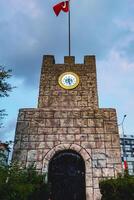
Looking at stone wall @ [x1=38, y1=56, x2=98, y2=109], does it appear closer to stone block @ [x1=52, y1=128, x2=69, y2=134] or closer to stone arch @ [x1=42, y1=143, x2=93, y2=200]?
stone block @ [x1=52, y1=128, x2=69, y2=134]

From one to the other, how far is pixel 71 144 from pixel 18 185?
10.7 ft

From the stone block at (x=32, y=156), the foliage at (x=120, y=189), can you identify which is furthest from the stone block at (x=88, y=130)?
the foliage at (x=120, y=189)

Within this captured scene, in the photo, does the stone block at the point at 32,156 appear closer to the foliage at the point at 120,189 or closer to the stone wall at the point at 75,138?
the stone wall at the point at 75,138

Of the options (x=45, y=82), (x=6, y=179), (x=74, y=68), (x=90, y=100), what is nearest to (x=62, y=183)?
(x=6, y=179)

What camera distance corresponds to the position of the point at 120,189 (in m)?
6.41

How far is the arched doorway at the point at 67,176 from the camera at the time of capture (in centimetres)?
832

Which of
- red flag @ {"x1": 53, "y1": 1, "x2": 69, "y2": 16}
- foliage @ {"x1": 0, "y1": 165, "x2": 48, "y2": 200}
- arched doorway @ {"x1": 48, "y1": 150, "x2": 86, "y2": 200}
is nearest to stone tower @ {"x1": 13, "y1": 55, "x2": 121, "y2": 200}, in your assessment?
arched doorway @ {"x1": 48, "y1": 150, "x2": 86, "y2": 200}

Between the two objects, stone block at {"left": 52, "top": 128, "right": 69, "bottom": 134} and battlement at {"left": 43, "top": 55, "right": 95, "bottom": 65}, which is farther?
battlement at {"left": 43, "top": 55, "right": 95, "bottom": 65}

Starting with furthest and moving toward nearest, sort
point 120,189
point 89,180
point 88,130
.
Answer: point 88,130
point 89,180
point 120,189

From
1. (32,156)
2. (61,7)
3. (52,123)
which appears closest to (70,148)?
(52,123)

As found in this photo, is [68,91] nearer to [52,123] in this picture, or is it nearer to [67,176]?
[52,123]

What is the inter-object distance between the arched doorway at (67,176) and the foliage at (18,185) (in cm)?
156

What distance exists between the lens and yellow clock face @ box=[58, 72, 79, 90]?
10883 millimetres

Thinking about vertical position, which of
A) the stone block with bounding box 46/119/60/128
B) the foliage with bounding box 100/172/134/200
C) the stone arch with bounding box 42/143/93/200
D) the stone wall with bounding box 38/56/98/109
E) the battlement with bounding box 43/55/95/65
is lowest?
the foliage with bounding box 100/172/134/200
